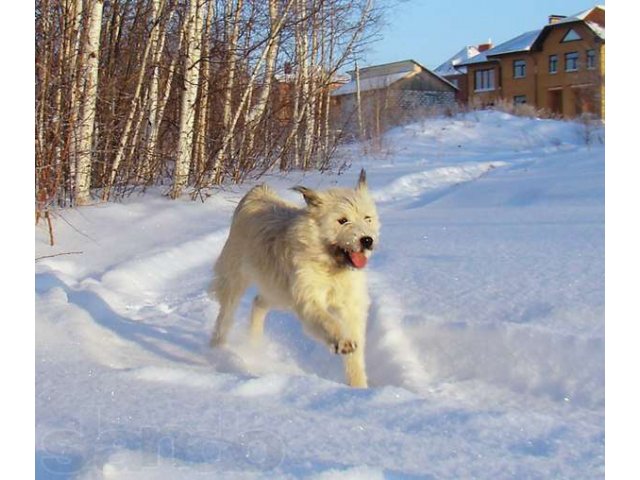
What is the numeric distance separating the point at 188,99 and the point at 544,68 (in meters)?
35.3

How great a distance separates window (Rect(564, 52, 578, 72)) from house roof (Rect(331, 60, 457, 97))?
361 inches

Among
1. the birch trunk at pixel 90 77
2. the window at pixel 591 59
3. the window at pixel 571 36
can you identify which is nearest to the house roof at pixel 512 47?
the window at pixel 571 36

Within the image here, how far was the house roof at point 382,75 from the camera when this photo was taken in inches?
1127

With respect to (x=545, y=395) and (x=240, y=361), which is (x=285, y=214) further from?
(x=545, y=395)

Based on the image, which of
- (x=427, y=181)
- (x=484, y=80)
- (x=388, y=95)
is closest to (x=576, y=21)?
(x=484, y=80)

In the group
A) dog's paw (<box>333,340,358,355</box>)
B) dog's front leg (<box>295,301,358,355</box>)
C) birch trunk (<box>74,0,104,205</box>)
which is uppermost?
birch trunk (<box>74,0,104,205</box>)

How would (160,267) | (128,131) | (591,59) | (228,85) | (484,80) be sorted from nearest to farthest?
(160,267)
(128,131)
(228,85)
(591,59)
(484,80)

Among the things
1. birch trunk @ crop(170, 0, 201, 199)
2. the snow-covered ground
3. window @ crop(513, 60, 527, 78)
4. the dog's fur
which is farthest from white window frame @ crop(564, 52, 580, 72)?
the dog's fur

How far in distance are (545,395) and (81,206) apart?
6.61 metres

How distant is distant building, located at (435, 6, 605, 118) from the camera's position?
116ft

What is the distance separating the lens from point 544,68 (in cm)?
4097

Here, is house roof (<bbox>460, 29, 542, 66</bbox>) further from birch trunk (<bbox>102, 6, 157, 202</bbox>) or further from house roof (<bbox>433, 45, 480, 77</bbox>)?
birch trunk (<bbox>102, 6, 157, 202</bbox>)

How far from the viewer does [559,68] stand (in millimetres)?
40062

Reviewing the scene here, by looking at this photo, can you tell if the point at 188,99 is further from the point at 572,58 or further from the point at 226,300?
the point at 572,58
